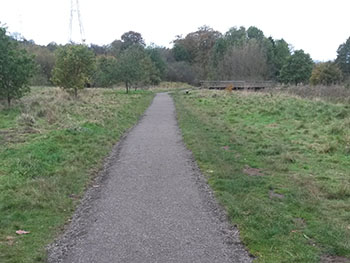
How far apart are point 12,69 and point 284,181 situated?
17169 mm

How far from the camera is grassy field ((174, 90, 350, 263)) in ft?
15.1

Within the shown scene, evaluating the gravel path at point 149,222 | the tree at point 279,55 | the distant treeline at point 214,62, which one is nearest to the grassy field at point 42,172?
the gravel path at point 149,222

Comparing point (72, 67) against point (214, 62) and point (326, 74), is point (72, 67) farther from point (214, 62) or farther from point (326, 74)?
point (214, 62)

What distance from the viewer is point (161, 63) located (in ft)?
243

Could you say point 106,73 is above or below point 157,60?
below

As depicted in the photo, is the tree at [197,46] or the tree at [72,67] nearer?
the tree at [72,67]

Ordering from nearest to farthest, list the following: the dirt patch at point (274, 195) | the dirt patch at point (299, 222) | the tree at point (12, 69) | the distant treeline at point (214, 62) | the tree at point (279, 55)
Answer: the dirt patch at point (299, 222) → the dirt patch at point (274, 195) → the tree at point (12, 69) → the distant treeline at point (214, 62) → the tree at point (279, 55)

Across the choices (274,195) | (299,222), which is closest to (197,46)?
(274,195)

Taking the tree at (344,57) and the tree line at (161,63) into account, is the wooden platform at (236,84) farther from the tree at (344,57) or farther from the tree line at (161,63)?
the tree at (344,57)

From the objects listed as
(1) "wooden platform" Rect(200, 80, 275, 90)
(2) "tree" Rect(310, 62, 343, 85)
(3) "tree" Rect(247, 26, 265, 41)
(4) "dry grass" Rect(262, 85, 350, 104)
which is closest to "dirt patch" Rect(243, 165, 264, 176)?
(4) "dry grass" Rect(262, 85, 350, 104)

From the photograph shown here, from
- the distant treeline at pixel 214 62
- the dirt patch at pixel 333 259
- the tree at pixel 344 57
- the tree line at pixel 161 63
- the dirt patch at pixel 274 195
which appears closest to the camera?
the dirt patch at pixel 333 259

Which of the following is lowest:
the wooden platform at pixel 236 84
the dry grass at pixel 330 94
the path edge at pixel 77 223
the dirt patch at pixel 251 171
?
the path edge at pixel 77 223

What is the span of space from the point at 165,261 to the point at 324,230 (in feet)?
7.72

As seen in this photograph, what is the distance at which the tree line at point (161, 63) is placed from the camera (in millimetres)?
20391
